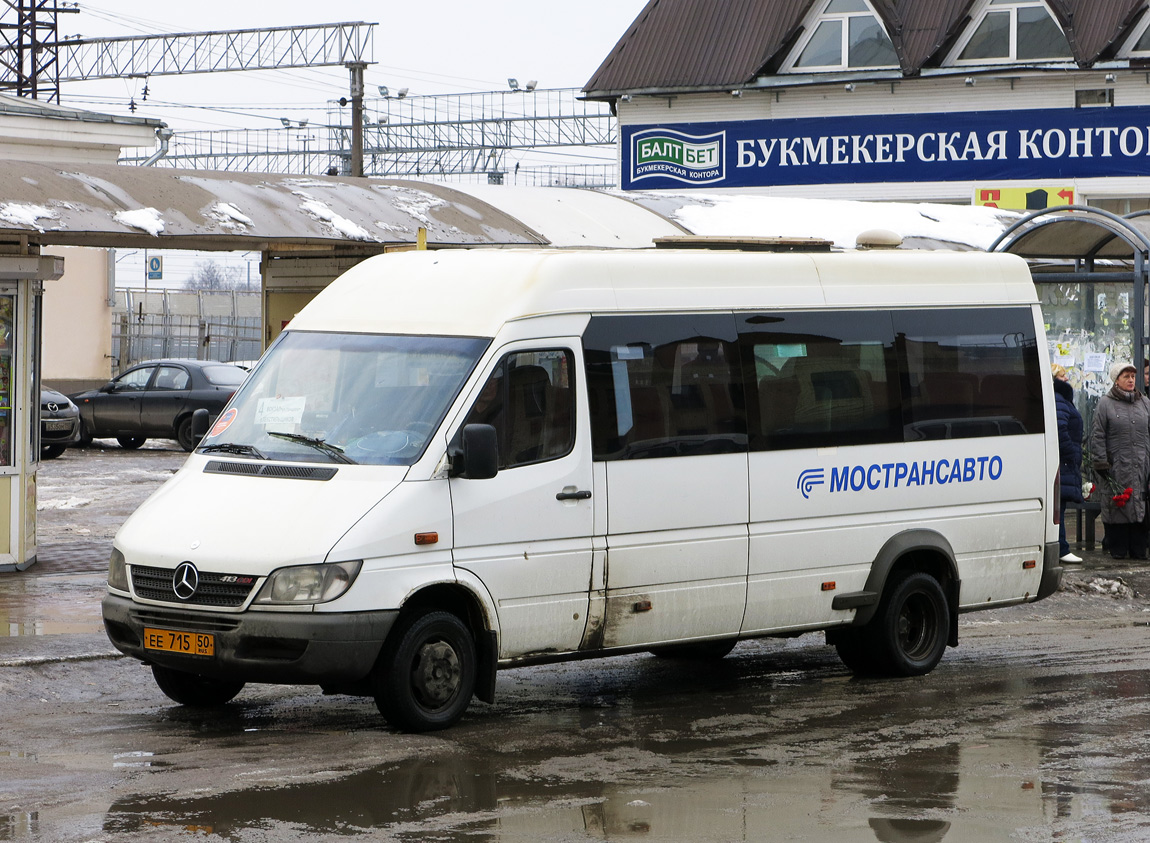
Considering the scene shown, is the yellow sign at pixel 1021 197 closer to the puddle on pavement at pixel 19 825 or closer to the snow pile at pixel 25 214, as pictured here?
the snow pile at pixel 25 214

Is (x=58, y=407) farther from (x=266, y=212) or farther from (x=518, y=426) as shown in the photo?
(x=518, y=426)

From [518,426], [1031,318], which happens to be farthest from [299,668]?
[1031,318]

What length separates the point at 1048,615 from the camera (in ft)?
42.7

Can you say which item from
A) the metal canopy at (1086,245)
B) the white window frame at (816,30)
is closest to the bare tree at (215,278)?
the white window frame at (816,30)

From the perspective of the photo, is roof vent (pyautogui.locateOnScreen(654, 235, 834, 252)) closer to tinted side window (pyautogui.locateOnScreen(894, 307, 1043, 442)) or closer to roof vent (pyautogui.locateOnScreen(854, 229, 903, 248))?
tinted side window (pyautogui.locateOnScreen(894, 307, 1043, 442))

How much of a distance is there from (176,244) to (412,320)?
5342mm

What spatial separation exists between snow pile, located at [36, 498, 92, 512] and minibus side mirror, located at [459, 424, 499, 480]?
1219 cm

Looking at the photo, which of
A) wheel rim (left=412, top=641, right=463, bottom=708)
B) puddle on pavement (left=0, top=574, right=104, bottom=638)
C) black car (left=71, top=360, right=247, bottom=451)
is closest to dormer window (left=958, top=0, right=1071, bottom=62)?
black car (left=71, top=360, right=247, bottom=451)

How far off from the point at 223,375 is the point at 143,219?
1536 cm

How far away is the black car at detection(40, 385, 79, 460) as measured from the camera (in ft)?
83.9

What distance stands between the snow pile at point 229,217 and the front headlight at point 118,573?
5.11 meters

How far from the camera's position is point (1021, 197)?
1289 inches

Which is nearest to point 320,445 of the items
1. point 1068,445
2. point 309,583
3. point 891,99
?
point 309,583

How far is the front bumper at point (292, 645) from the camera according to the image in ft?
25.3
